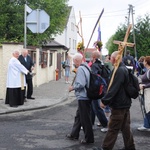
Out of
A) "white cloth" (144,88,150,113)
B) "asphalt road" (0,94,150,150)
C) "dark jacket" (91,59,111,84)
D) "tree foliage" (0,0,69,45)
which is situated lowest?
"asphalt road" (0,94,150,150)

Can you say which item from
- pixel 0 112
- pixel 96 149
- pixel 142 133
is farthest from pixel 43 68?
pixel 96 149

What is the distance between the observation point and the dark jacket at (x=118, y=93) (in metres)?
5.56

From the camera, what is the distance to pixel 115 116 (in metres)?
5.72

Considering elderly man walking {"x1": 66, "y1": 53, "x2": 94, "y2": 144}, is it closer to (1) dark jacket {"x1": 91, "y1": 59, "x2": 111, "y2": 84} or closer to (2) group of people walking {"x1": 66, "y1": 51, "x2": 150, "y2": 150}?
(2) group of people walking {"x1": 66, "y1": 51, "x2": 150, "y2": 150}

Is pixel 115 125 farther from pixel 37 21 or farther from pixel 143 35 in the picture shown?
pixel 143 35

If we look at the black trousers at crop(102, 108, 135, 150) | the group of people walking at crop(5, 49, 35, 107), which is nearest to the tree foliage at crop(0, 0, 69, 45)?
the group of people walking at crop(5, 49, 35, 107)

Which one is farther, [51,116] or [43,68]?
[43,68]

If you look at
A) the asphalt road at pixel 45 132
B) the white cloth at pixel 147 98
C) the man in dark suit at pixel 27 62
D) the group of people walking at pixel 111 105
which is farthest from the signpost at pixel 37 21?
the white cloth at pixel 147 98

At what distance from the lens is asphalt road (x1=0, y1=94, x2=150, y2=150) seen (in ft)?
20.9

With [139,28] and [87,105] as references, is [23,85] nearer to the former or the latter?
[87,105]

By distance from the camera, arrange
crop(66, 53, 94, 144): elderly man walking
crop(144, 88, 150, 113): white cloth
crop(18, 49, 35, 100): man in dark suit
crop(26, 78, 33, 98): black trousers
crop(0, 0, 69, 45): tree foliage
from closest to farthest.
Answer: crop(66, 53, 94, 144): elderly man walking < crop(144, 88, 150, 113): white cloth < crop(18, 49, 35, 100): man in dark suit < crop(26, 78, 33, 98): black trousers < crop(0, 0, 69, 45): tree foliage

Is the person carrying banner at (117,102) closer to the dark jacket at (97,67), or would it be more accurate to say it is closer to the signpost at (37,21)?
the dark jacket at (97,67)

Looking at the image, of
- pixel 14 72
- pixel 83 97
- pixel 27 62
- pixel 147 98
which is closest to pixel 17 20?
pixel 27 62

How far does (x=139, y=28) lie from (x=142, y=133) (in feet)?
117
